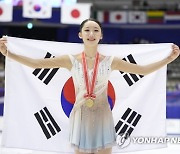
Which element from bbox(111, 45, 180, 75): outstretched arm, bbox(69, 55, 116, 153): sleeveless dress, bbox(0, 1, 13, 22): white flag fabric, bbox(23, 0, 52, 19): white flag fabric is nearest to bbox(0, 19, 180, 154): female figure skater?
bbox(69, 55, 116, 153): sleeveless dress

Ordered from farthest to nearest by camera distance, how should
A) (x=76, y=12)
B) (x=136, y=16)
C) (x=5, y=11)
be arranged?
1. (x=136, y=16)
2. (x=5, y=11)
3. (x=76, y=12)

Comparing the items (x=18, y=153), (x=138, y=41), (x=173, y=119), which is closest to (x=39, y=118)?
(x=18, y=153)

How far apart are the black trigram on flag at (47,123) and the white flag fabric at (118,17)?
31.8 ft

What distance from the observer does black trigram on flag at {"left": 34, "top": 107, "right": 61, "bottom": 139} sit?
2.86 metres

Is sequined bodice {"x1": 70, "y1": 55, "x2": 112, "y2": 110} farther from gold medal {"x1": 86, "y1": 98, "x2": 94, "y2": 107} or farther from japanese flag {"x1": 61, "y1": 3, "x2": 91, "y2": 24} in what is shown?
japanese flag {"x1": 61, "y1": 3, "x2": 91, "y2": 24}

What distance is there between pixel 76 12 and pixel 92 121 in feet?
17.1

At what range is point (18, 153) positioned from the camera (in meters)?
3.54

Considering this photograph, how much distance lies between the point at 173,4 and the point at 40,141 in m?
10.4

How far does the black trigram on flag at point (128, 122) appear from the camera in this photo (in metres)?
2.90

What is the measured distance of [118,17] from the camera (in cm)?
1222

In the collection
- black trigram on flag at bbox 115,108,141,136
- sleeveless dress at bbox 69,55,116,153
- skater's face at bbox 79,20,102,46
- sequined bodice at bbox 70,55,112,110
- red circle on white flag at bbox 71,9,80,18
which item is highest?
red circle on white flag at bbox 71,9,80,18

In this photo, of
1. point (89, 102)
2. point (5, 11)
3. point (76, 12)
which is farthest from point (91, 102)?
point (5, 11)

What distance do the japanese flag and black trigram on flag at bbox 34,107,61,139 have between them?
4.30 metres

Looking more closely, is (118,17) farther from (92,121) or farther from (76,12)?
(92,121)
